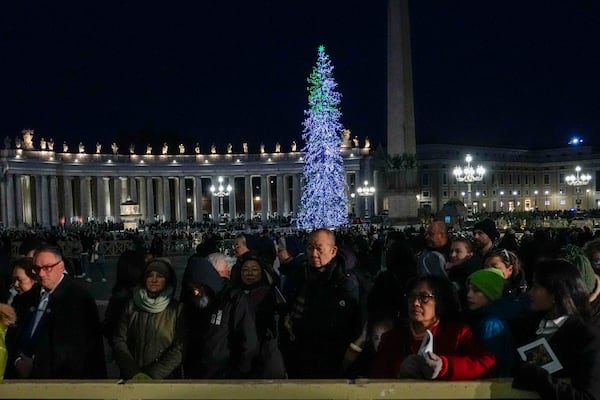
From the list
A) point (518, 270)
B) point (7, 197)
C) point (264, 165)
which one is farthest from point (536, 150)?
point (518, 270)

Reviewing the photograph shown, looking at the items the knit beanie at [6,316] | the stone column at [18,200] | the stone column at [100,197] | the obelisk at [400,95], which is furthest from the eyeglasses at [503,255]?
the stone column at [100,197]

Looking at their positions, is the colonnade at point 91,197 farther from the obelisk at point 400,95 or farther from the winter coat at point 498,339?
the winter coat at point 498,339

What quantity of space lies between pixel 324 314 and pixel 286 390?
7.26ft

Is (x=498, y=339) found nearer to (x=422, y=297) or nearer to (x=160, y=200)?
(x=422, y=297)

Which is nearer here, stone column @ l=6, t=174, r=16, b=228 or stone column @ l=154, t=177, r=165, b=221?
stone column @ l=6, t=174, r=16, b=228

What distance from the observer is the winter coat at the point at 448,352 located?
11.0 feet

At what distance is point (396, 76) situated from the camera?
29562mm

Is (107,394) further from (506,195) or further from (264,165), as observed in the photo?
(506,195)

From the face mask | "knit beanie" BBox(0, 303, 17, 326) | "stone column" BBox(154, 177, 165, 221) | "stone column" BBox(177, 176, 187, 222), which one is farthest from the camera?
"stone column" BBox(154, 177, 165, 221)

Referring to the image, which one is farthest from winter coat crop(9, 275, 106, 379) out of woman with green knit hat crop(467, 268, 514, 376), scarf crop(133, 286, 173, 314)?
woman with green knit hat crop(467, 268, 514, 376)

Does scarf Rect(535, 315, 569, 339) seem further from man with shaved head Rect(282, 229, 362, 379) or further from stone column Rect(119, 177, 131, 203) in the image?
stone column Rect(119, 177, 131, 203)

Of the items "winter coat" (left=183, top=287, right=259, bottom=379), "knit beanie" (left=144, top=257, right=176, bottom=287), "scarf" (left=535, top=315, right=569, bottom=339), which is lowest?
"winter coat" (left=183, top=287, right=259, bottom=379)

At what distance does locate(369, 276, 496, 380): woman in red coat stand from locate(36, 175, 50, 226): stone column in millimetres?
74505

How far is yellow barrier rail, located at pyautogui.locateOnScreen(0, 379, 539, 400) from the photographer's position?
303cm
